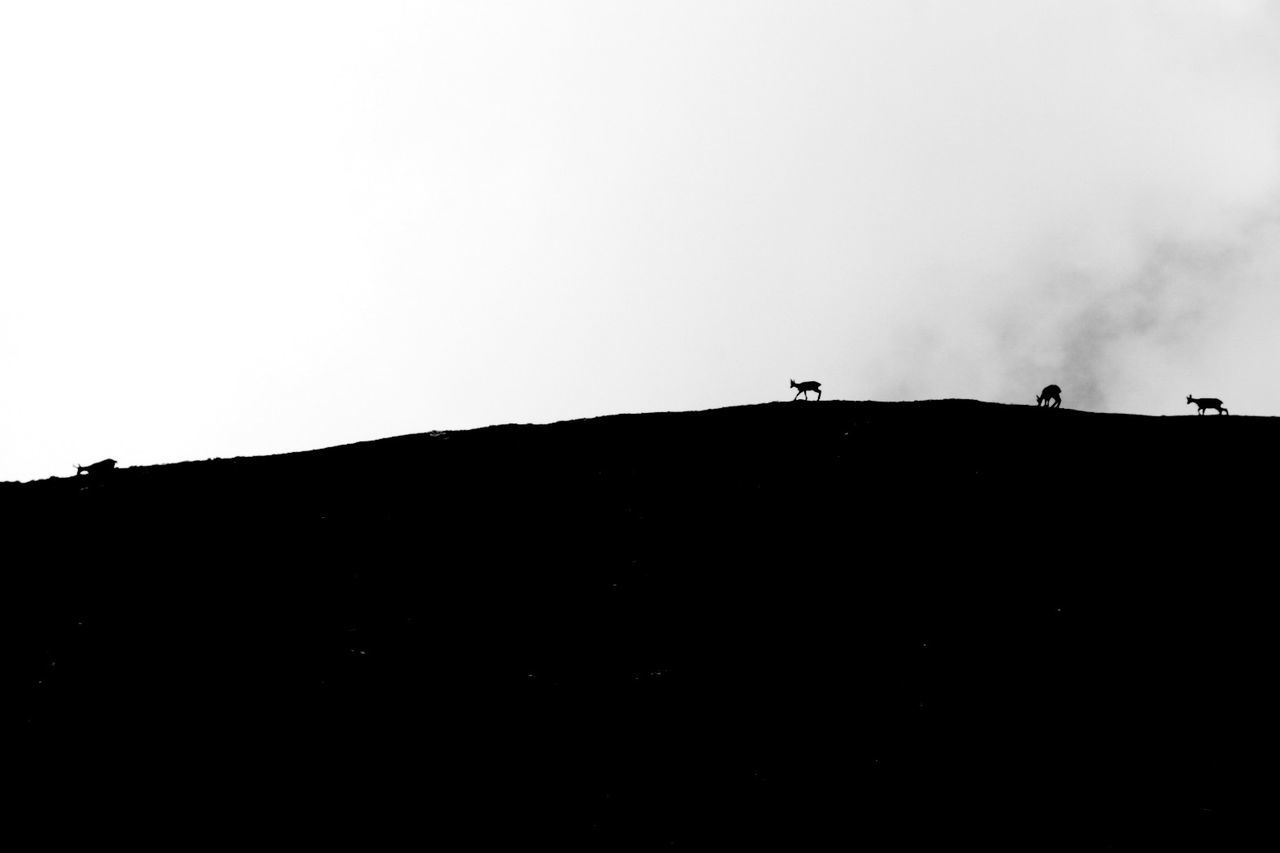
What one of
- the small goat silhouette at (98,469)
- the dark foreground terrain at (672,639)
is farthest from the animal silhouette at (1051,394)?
the small goat silhouette at (98,469)

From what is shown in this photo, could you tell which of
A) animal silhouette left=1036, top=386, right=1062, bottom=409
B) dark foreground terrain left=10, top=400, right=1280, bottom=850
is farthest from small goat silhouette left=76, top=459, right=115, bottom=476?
animal silhouette left=1036, top=386, right=1062, bottom=409

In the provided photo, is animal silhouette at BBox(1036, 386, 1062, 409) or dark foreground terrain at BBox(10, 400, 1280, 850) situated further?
animal silhouette at BBox(1036, 386, 1062, 409)

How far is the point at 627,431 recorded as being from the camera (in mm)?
21281

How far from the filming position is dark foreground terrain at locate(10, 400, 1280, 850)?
10.8 metres

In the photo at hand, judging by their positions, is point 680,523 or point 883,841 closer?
point 883,841

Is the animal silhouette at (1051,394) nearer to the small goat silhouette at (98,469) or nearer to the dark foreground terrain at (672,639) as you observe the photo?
the dark foreground terrain at (672,639)

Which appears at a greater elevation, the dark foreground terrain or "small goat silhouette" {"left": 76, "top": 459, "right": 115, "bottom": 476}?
"small goat silhouette" {"left": 76, "top": 459, "right": 115, "bottom": 476}

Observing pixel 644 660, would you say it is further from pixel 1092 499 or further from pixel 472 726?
pixel 1092 499

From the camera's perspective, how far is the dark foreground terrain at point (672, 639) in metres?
10.8

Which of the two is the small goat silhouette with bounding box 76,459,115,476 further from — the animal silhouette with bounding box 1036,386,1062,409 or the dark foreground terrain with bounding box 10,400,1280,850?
the animal silhouette with bounding box 1036,386,1062,409

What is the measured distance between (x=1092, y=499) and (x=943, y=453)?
3.21 metres

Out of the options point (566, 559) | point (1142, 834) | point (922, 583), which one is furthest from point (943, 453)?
point (1142, 834)

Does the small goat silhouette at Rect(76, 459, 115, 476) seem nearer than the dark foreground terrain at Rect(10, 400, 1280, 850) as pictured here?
No

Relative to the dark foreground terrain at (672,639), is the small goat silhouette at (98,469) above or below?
above
